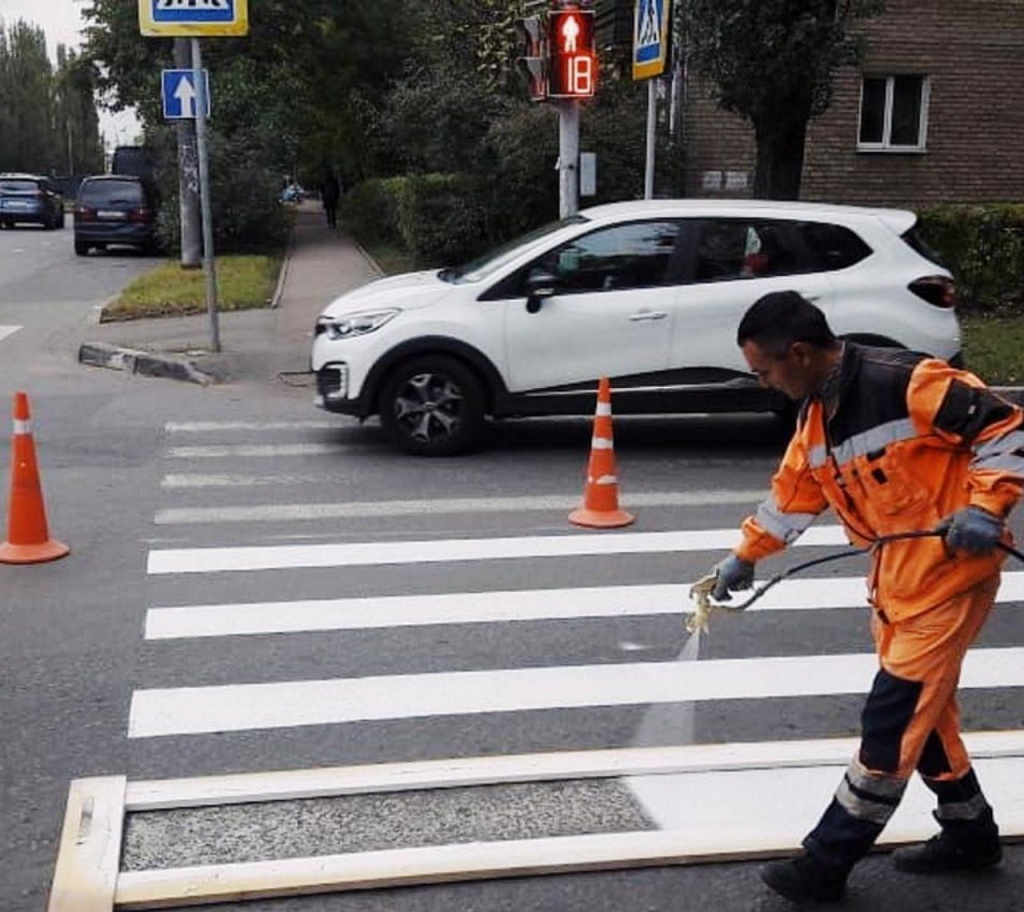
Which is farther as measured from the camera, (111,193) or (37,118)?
(37,118)

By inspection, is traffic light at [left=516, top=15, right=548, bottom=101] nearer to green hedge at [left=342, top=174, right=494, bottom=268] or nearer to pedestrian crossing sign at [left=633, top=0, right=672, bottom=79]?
pedestrian crossing sign at [left=633, top=0, right=672, bottom=79]

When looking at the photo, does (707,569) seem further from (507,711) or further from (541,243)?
(541,243)

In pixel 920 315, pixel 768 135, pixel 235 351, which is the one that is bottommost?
pixel 235 351

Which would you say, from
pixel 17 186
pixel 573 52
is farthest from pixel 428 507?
pixel 17 186

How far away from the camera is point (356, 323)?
9.05 meters

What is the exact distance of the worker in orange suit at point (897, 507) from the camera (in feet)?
10.3

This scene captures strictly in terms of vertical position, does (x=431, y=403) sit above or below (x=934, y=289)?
below

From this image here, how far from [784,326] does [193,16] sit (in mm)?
10379

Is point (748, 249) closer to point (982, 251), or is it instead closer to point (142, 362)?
point (142, 362)

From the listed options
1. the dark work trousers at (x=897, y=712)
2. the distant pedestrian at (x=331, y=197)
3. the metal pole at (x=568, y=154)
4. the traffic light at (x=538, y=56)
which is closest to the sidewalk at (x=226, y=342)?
the metal pole at (x=568, y=154)

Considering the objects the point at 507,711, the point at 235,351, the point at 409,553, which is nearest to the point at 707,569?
the point at 409,553

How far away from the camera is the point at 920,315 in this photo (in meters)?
9.03

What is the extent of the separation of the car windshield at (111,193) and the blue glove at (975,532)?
27.8 m

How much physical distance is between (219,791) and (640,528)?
3.75 metres
